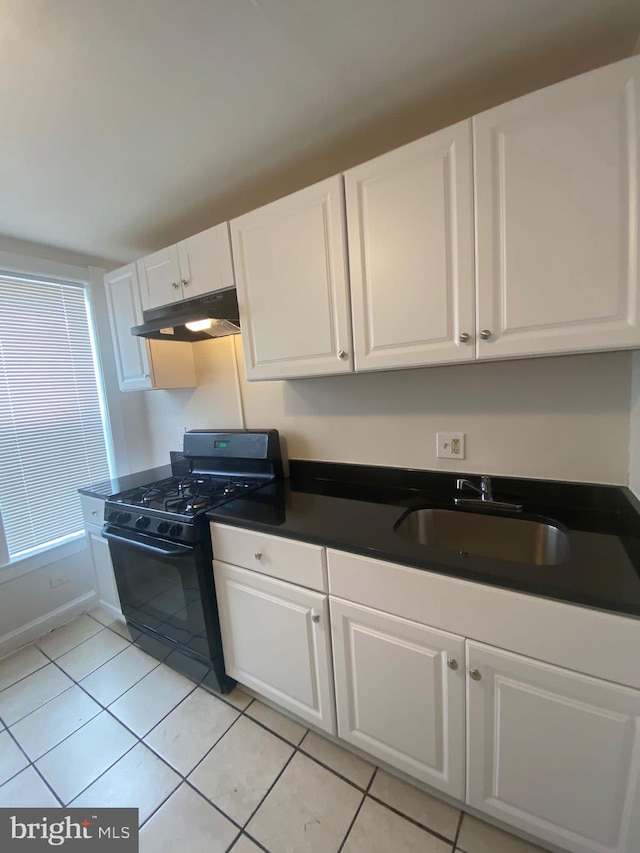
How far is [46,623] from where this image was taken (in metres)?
2.23

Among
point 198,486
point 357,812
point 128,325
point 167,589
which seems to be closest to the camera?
point 357,812

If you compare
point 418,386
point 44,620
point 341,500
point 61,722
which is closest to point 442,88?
point 418,386

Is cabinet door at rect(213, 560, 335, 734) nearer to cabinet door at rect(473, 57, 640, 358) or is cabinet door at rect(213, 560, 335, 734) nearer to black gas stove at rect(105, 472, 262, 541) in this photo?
black gas stove at rect(105, 472, 262, 541)

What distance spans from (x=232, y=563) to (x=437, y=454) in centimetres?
104

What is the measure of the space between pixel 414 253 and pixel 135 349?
Answer: 5.87ft

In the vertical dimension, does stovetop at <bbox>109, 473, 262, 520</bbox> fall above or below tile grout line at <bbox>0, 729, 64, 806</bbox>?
above

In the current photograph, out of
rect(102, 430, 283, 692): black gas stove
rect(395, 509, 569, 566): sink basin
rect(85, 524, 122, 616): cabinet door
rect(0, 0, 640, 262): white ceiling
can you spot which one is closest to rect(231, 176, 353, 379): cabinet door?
rect(0, 0, 640, 262): white ceiling

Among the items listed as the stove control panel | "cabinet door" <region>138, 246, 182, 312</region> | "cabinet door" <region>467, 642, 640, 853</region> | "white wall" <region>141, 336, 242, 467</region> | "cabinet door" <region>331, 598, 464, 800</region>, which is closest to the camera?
"cabinet door" <region>467, 642, 640, 853</region>

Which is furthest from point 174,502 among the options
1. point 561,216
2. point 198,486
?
point 561,216

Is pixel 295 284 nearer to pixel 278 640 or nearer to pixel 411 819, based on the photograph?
pixel 278 640

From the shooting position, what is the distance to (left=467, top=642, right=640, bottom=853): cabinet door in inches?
33.7

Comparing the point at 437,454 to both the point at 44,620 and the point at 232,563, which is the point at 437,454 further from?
the point at 44,620

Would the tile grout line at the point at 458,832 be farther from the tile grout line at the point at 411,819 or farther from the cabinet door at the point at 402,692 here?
the cabinet door at the point at 402,692

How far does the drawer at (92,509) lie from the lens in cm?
207
